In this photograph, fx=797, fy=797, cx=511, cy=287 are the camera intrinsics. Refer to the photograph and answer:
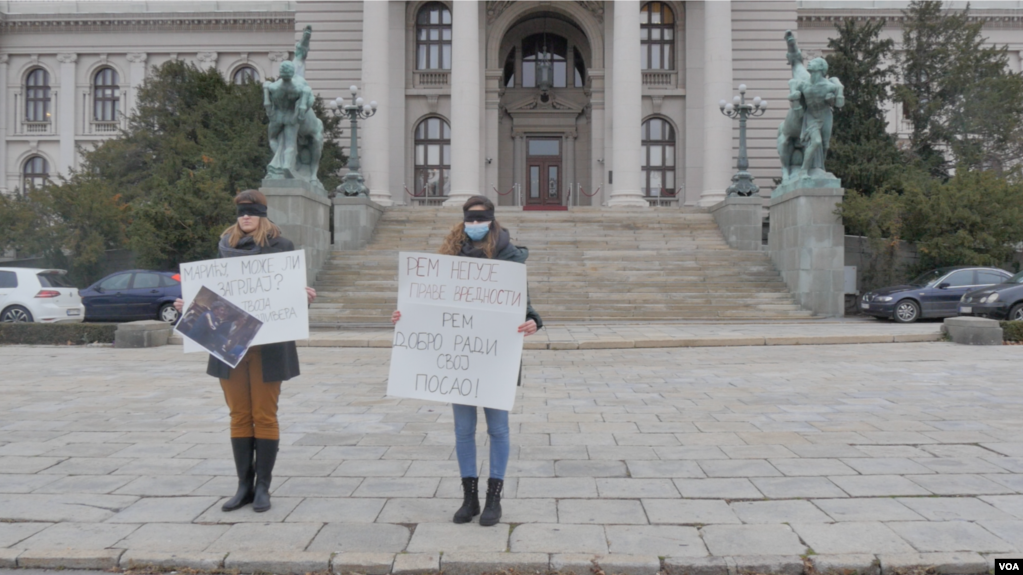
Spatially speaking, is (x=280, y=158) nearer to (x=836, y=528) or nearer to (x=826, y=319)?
(x=826, y=319)

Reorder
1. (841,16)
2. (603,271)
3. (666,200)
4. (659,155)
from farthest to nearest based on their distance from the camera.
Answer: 1. (841,16)
2. (659,155)
3. (666,200)
4. (603,271)

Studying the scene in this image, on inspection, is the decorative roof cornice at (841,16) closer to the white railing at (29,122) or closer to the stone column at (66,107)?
the stone column at (66,107)

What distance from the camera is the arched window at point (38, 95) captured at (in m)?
49.8

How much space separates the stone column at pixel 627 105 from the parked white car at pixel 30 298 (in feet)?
64.9

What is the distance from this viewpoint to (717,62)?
1316 inches

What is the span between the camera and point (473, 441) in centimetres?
488

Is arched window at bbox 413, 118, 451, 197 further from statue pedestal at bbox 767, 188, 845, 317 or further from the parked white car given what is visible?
the parked white car

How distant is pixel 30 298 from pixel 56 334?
170 inches

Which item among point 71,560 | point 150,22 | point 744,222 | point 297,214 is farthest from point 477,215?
point 150,22

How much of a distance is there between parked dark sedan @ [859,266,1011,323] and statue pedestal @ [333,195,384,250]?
15.8m

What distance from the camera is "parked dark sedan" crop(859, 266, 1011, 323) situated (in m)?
21.4

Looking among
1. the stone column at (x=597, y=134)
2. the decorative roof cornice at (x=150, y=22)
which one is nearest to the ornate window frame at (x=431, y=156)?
the stone column at (x=597, y=134)

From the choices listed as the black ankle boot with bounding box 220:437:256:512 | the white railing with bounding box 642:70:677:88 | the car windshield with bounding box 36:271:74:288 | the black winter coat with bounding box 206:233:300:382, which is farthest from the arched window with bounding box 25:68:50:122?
the black ankle boot with bounding box 220:437:256:512

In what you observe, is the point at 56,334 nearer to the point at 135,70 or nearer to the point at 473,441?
the point at 473,441
